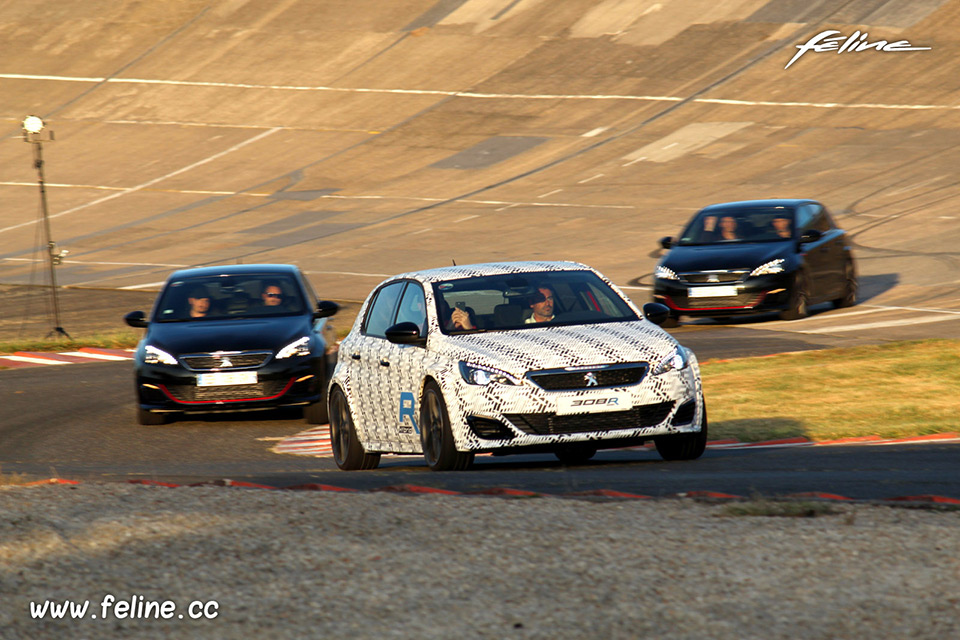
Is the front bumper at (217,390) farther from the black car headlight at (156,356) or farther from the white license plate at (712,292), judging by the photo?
the white license plate at (712,292)

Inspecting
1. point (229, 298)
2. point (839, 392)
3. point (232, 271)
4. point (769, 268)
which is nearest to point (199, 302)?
point (229, 298)

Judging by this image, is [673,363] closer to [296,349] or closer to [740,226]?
[296,349]

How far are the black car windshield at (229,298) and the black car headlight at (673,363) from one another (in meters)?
6.74

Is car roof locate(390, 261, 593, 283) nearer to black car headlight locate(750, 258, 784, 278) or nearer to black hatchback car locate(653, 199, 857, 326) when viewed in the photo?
black hatchback car locate(653, 199, 857, 326)

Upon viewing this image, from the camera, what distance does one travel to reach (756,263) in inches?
905

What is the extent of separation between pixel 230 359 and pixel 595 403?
20.1 ft

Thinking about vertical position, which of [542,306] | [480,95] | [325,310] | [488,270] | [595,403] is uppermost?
[480,95]

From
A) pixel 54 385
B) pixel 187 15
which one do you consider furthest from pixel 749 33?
pixel 54 385

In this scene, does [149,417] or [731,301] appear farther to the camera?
[731,301]

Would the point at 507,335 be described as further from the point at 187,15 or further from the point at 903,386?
the point at 187,15

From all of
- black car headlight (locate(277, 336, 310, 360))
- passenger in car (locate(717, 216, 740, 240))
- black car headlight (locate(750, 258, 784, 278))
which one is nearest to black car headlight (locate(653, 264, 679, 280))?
black car headlight (locate(750, 258, 784, 278))

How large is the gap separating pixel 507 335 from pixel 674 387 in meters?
1.25

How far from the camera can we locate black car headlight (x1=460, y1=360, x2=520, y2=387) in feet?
35.3

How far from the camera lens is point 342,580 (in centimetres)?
691
